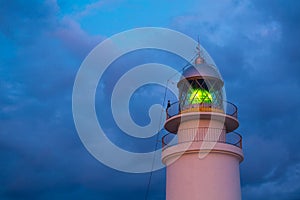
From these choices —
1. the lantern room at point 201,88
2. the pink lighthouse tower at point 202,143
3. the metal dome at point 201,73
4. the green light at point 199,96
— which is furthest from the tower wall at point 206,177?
the metal dome at point 201,73

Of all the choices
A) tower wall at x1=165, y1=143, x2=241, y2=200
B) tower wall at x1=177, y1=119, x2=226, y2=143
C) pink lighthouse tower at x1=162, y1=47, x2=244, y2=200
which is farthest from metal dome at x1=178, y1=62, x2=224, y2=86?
tower wall at x1=165, y1=143, x2=241, y2=200

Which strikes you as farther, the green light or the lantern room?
the green light

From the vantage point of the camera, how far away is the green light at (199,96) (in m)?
15.6

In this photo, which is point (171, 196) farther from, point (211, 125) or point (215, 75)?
point (215, 75)

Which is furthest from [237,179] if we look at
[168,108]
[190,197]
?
[168,108]

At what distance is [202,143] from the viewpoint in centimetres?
1469

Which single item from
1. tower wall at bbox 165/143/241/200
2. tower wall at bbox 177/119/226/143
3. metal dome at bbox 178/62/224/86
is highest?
metal dome at bbox 178/62/224/86

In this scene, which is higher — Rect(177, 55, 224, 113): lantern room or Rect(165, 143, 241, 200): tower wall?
Rect(177, 55, 224, 113): lantern room

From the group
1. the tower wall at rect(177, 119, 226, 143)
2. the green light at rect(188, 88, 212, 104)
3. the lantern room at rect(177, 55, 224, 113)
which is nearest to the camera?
the tower wall at rect(177, 119, 226, 143)

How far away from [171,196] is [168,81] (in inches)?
179

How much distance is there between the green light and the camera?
15.6m

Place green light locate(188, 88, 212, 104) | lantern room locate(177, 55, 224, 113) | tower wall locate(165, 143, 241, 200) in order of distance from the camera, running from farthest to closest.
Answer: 1. green light locate(188, 88, 212, 104)
2. lantern room locate(177, 55, 224, 113)
3. tower wall locate(165, 143, 241, 200)

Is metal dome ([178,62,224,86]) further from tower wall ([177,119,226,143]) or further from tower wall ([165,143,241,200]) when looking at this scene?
tower wall ([165,143,241,200])

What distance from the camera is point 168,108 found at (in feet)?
52.6
